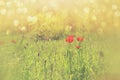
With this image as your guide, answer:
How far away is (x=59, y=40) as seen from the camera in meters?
3.76

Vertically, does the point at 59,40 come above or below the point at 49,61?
above

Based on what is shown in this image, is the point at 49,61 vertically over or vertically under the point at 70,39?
under

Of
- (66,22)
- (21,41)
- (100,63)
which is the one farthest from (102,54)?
(21,41)

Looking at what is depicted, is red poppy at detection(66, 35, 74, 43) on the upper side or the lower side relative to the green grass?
upper

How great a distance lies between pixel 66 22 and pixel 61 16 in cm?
7

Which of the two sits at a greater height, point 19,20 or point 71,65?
Result: point 19,20

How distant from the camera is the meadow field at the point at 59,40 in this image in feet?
12.2

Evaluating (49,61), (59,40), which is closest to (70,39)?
(59,40)

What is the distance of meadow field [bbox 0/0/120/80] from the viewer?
3707 mm

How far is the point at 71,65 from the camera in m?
3.71

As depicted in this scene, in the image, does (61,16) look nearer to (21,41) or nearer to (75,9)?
(75,9)

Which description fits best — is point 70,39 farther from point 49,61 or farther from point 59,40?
point 49,61

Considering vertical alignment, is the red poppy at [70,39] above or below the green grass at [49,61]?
above

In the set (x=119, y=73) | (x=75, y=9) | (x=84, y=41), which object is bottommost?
(x=119, y=73)
